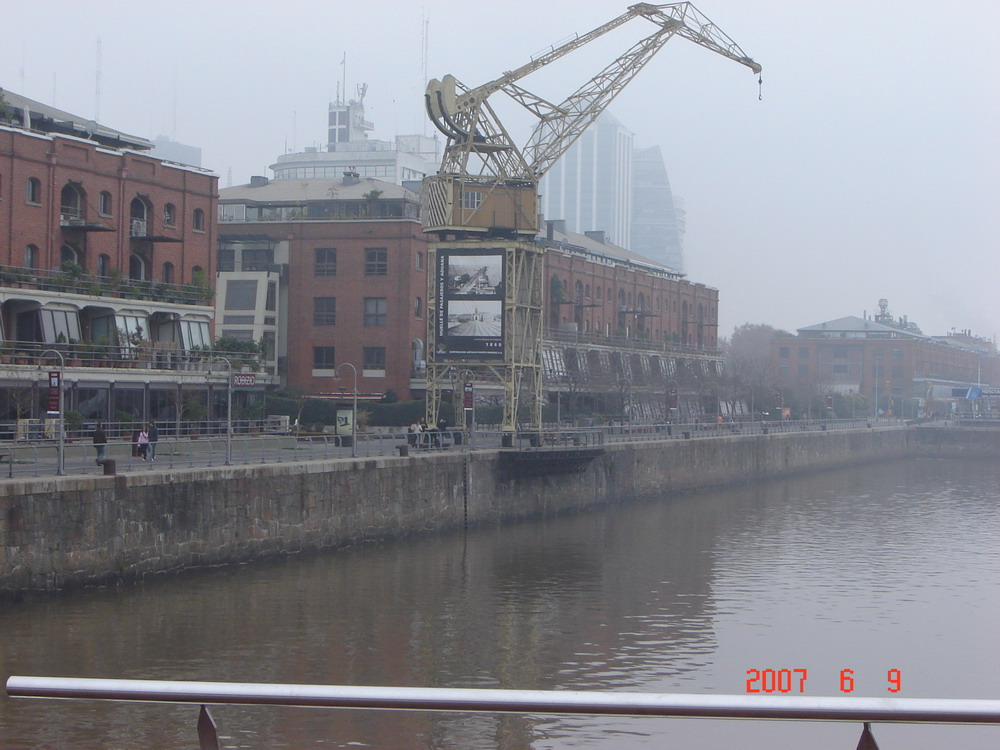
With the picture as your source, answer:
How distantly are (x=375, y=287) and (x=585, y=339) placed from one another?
20883 millimetres

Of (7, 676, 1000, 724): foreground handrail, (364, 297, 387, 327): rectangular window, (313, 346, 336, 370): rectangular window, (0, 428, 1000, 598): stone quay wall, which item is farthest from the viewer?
(313, 346, 336, 370): rectangular window

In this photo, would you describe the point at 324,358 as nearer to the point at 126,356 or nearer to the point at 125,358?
the point at 126,356

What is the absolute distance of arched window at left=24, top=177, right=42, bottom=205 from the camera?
4941 cm

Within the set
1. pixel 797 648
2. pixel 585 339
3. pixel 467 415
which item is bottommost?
pixel 797 648

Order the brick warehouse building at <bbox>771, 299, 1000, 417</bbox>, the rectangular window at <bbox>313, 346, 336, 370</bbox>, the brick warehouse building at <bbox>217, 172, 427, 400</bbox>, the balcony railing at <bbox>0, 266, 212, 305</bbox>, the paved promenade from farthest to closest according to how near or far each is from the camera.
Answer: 1. the brick warehouse building at <bbox>771, 299, 1000, 417</bbox>
2. the rectangular window at <bbox>313, 346, 336, 370</bbox>
3. the brick warehouse building at <bbox>217, 172, 427, 400</bbox>
4. the balcony railing at <bbox>0, 266, 212, 305</bbox>
5. the paved promenade

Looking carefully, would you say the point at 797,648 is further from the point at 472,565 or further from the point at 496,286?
the point at 496,286

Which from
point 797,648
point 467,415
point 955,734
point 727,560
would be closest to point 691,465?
point 467,415

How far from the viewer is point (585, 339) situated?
89688 mm

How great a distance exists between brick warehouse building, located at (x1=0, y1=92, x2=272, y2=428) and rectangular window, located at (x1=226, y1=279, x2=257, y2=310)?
47.3 ft

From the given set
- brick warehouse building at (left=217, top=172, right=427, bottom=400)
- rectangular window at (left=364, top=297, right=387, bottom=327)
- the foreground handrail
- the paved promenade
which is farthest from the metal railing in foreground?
rectangular window at (left=364, top=297, right=387, bottom=327)

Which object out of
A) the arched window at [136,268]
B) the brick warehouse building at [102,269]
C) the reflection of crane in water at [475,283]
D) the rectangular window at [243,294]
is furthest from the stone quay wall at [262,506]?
the rectangular window at [243,294]

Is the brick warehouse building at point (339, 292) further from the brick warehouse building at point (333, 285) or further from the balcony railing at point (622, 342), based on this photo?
the balcony railing at point (622, 342)

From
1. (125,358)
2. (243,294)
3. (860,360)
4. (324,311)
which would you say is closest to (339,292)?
(324,311)
